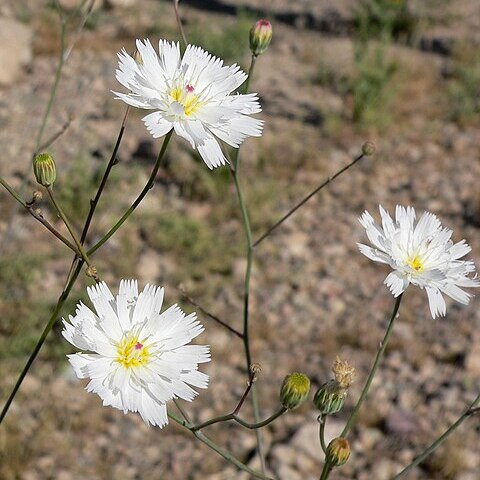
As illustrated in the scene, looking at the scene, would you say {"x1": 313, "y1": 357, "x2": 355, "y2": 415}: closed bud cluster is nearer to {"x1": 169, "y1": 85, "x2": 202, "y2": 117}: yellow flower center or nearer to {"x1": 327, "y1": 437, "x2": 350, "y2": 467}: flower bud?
{"x1": 327, "y1": 437, "x2": 350, "y2": 467}: flower bud

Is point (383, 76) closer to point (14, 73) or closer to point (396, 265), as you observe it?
point (14, 73)

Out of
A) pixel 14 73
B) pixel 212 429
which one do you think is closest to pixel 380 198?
pixel 212 429

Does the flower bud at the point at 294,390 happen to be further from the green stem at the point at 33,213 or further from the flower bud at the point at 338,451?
the green stem at the point at 33,213

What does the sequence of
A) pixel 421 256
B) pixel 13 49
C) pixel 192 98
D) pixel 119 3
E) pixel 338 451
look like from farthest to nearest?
pixel 119 3, pixel 13 49, pixel 421 256, pixel 192 98, pixel 338 451

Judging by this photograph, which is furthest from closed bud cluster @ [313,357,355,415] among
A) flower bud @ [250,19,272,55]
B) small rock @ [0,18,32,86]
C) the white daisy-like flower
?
small rock @ [0,18,32,86]

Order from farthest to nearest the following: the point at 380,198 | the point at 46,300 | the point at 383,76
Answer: the point at 383,76
the point at 380,198
the point at 46,300

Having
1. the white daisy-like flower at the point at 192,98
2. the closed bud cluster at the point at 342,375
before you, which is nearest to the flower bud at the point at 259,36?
the white daisy-like flower at the point at 192,98

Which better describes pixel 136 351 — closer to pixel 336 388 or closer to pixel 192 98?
pixel 336 388

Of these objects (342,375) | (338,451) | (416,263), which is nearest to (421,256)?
(416,263)

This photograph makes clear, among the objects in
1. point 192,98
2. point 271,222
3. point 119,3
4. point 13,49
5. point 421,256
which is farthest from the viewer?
point 119,3
